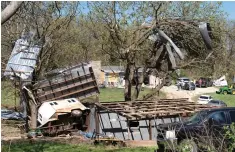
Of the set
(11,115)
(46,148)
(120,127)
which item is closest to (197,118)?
(46,148)

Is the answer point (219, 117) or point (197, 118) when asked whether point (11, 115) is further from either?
point (219, 117)

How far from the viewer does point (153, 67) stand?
2402 centimetres

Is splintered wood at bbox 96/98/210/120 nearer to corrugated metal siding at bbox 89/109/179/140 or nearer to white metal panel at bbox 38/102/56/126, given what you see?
corrugated metal siding at bbox 89/109/179/140

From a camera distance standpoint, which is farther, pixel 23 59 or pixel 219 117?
pixel 23 59

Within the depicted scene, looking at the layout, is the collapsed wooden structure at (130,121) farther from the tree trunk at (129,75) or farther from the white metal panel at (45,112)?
the tree trunk at (129,75)

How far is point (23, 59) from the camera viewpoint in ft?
65.1

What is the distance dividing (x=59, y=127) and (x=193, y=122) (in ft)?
34.5

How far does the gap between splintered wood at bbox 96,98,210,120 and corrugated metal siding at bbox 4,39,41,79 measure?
438 cm

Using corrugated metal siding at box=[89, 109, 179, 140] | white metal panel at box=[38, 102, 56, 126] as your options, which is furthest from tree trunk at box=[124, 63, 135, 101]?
white metal panel at box=[38, 102, 56, 126]

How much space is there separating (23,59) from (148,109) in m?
7.45

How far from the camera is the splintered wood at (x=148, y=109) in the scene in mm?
19703

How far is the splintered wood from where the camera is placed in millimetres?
19703

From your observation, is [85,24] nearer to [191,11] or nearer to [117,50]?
[117,50]

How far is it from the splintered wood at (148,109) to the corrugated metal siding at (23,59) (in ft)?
14.4
